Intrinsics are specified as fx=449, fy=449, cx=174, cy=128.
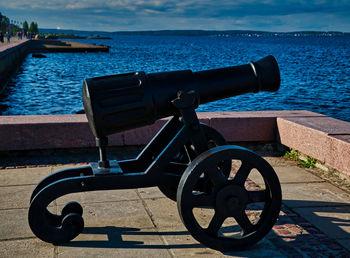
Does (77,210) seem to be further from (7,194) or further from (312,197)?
(312,197)

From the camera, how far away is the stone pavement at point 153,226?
3330 millimetres

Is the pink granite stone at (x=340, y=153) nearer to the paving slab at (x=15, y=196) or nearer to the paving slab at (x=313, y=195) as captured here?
the paving slab at (x=313, y=195)

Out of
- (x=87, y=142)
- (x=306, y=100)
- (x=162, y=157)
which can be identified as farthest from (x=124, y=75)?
(x=306, y=100)

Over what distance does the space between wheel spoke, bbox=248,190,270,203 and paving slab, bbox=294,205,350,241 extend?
0.66 meters

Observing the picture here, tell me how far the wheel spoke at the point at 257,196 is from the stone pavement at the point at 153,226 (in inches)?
13.1

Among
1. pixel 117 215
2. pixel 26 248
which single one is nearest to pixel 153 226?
pixel 117 215

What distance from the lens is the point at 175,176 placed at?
3.59 m

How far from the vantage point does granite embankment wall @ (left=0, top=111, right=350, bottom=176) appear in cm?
554

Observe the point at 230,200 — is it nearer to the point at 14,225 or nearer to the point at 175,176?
the point at 175,176

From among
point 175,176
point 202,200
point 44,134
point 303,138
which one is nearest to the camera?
point 202,200

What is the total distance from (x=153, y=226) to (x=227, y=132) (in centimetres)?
290

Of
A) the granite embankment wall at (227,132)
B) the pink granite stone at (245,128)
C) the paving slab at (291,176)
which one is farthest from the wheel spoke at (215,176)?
the pink granite stone at (245,128)

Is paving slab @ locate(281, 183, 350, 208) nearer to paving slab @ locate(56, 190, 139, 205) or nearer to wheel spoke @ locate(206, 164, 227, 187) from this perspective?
wheel spoke @ locate(206, 164, 227, 187)

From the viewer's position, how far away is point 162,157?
3.50 metres
